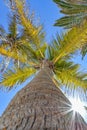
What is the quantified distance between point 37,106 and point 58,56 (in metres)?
Result: 5.83

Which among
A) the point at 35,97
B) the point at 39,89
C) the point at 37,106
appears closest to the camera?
the point at 37,106

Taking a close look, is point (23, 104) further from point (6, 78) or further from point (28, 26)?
point (6, 78)

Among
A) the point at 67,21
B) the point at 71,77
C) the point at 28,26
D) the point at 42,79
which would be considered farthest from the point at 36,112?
the point at 67,21

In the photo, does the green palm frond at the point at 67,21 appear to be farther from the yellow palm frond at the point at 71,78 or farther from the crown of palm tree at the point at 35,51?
the yellow palm frond at the point at 71,78

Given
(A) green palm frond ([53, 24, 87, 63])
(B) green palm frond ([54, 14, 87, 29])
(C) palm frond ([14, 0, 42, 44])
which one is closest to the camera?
(A) green palm frond ([53, 24, 87, 63])

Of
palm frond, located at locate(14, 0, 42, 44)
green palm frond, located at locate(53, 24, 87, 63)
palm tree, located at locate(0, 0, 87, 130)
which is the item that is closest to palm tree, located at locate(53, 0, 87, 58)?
green palm frond, located at locate(53, 24, 87, 63)

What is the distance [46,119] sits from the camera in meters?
3.56

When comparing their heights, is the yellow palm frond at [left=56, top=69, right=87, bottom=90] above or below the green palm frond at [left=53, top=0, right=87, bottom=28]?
below

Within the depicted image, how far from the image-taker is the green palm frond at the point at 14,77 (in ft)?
33.9

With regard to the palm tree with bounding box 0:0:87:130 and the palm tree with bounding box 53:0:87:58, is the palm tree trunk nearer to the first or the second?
the palm tree with bounding box 0:0:87:130

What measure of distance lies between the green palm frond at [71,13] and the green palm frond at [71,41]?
3.32 ft

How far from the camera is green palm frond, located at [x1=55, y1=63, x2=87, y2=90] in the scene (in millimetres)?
10234

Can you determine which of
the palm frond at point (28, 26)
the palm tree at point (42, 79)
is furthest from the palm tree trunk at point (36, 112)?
the palm frond at point (28, 26)

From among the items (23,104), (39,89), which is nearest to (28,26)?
(39,89)
